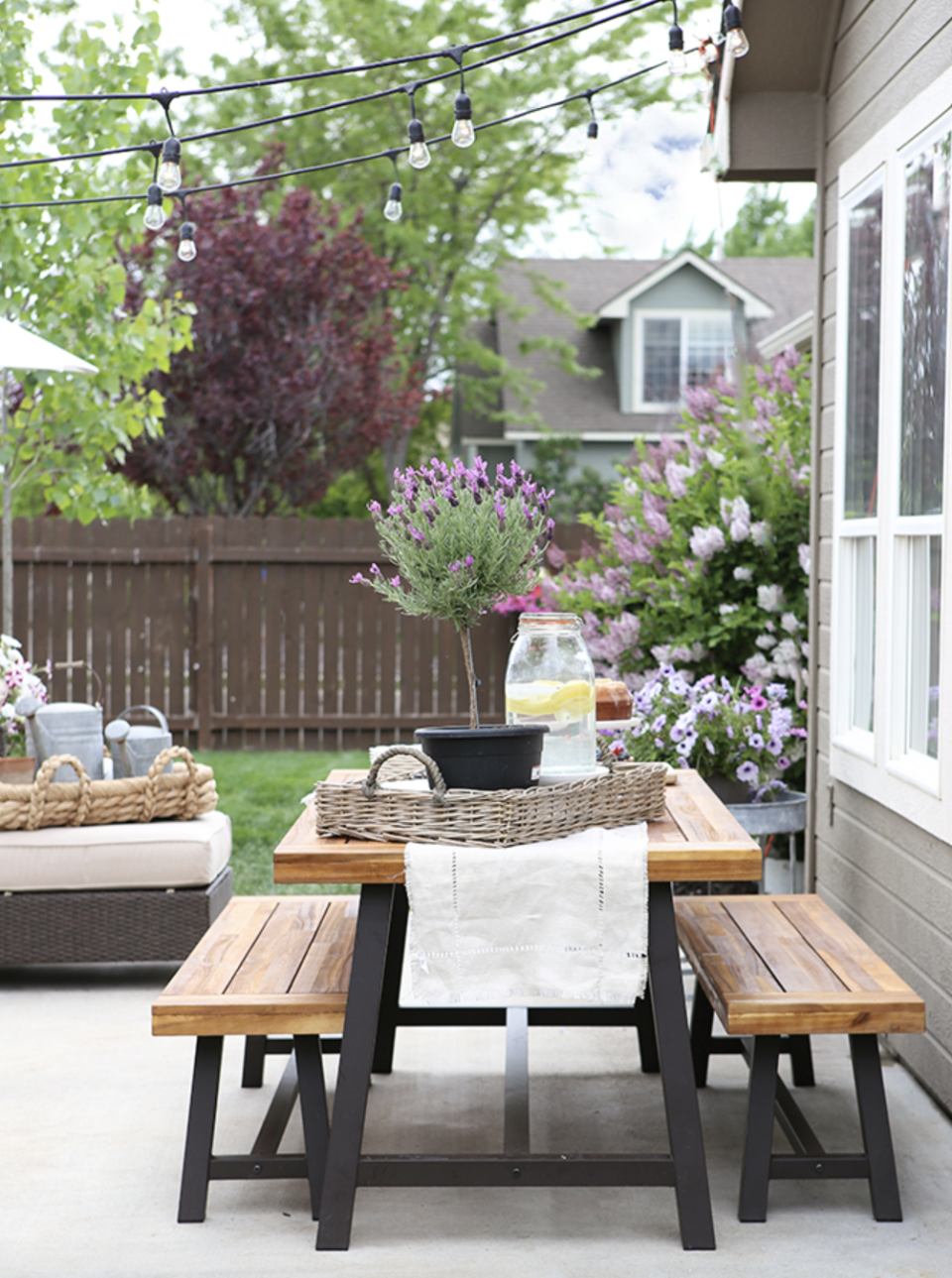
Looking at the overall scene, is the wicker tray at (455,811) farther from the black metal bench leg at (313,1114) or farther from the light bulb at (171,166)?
the light bulb at (171,166)

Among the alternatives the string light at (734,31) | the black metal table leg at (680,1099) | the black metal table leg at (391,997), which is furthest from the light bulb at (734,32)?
the black metal table leg at (391,997)

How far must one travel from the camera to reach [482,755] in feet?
8.26

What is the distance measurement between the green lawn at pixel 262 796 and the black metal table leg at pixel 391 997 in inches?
72.1

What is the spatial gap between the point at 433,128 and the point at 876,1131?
15322 millimetres

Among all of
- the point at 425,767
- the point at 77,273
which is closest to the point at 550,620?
the point at 425,767

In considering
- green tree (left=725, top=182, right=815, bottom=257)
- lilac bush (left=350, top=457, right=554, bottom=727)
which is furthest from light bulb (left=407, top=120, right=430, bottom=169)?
green tree (left=725, top=182, right=815, bottom=257)

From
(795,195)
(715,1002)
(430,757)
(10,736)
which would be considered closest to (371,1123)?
(715,1002)

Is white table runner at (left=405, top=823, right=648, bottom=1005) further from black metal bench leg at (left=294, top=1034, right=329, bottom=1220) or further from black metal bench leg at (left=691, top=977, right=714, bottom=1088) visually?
black metal bench leg at (left=691, top=977, right=714, bottom=1088)

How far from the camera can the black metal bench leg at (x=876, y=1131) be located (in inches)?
103

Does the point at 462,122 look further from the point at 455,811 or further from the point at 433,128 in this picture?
the point at 433,128

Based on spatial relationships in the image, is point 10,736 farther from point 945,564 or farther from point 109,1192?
point 945,564

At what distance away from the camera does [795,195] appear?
2959 centimetres

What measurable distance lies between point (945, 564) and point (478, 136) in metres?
14.4

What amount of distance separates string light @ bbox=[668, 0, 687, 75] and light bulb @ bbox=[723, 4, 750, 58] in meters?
0.33
